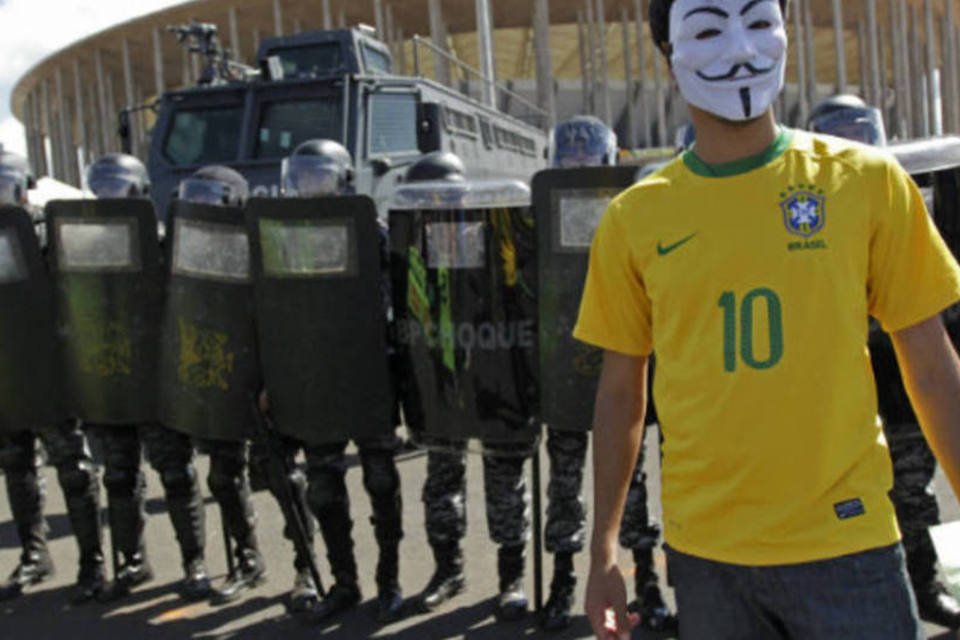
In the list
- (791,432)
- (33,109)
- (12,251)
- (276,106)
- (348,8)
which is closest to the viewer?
(791,432)

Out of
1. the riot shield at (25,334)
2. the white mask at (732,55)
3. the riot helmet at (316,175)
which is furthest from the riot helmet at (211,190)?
the white mask at (732,55)

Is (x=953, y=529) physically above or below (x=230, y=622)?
above

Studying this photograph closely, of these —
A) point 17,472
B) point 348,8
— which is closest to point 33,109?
point 348,8

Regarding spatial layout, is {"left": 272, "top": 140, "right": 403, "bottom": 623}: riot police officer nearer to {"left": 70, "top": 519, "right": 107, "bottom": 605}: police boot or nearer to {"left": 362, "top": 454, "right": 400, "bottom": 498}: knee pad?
{"left": 362, "top": 454, "right": 400, "bottom": 498}: knee pad

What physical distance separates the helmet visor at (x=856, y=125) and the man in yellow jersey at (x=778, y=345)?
6.35 feet

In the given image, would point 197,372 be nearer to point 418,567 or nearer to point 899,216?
point 418,567

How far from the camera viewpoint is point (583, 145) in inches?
173

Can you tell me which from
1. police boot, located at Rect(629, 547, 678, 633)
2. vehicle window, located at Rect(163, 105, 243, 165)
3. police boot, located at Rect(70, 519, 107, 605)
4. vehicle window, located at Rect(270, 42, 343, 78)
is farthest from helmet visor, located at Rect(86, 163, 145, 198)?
vehicle window, located at Rect(270, 42, 343, 78)

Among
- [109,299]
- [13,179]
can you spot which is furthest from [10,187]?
[109,299]

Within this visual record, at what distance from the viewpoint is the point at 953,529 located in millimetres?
3053

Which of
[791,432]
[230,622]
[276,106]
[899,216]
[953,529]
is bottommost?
[230,622]

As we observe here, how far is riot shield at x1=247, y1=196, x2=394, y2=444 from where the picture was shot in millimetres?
4242

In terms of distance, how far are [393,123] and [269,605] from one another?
6.20 meters

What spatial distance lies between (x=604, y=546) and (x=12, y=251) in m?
3.56
